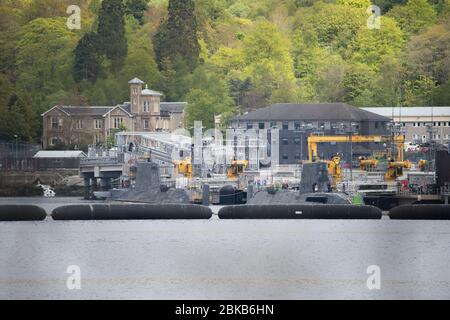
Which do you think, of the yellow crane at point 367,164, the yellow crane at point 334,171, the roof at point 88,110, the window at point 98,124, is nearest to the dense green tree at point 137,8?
the roof at point 88,110

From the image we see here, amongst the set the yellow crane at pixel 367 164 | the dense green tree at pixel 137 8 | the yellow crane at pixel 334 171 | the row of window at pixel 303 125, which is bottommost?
the yellow crane at pixel 334 171

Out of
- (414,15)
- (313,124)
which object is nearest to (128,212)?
(313,124)

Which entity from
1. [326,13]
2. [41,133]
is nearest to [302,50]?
[326,13]

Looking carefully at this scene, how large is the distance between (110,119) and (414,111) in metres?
17.4

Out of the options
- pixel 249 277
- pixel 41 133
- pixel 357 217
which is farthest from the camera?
pixel 41 133

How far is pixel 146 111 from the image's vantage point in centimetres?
12388

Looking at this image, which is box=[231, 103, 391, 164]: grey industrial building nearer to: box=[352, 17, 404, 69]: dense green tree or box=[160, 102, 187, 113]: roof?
box=[160, 102, 187, 113]: roof

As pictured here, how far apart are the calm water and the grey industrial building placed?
3352cm

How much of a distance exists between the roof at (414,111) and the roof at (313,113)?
4.35 ft

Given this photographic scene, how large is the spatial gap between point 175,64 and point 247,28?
11.0 meters

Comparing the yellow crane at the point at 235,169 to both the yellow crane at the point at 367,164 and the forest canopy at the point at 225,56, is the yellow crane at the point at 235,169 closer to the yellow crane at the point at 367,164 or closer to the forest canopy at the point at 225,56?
the yellow crane at the point at 367,164

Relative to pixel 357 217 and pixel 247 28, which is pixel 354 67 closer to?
pixel 247 28

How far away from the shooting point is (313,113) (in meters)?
120

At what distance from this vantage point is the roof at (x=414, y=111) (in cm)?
12038
